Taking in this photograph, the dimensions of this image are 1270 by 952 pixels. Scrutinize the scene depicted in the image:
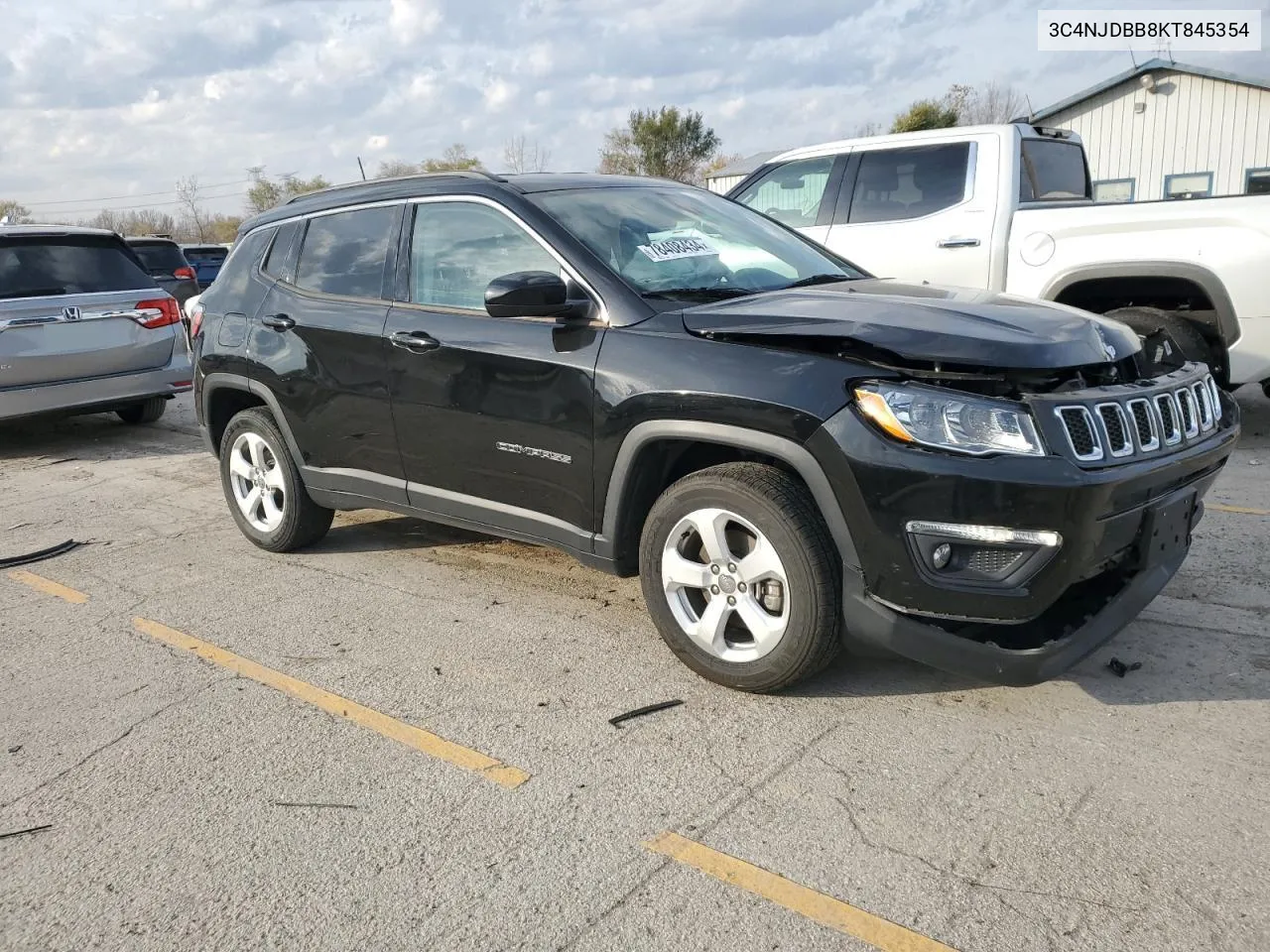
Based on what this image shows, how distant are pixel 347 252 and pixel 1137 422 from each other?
11.3 feet

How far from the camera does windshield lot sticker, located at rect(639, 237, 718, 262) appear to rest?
414 centimetres

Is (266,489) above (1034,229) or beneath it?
beneath

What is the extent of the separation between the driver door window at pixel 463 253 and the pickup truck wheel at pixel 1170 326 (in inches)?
162

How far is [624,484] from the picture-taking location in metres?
3.77

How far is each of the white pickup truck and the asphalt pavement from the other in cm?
234

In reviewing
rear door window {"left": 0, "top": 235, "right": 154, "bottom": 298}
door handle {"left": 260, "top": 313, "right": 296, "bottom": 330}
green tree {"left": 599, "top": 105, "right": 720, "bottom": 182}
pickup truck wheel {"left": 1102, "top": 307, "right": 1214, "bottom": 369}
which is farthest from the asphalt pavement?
green tree {"left": 599, "top": 105, "right": 720, "bottom": 182}

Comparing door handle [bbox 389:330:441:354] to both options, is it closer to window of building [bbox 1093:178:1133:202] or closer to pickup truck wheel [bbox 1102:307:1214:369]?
pickup truck wheel [bbox 1102:307:1214:369]

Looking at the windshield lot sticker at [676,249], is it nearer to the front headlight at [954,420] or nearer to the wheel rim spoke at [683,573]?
the wheel rim spoke at [683,573]

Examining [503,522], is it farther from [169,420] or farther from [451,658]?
[169,420]

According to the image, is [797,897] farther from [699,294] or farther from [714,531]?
[699,294]

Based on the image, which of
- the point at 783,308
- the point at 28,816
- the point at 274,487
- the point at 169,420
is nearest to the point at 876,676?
the point at 783,308

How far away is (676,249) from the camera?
166 inches

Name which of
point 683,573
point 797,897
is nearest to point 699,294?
point 683,573

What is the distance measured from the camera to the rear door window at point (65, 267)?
8.34m
